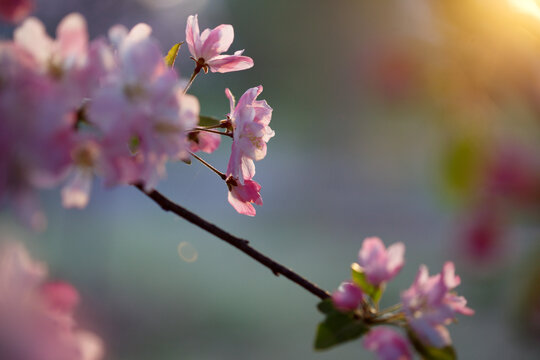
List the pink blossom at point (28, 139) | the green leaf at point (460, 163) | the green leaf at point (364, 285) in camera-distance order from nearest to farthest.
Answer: the pink blossom at point (28, 139) < the green leaf at point (364, 285) < the green leaf at point (460, 163)

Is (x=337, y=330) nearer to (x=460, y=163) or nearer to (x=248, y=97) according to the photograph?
(x=248, y=97)

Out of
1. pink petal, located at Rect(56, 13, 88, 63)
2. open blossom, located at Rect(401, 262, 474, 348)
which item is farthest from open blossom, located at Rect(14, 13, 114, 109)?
open blossom, located at Rect(401, 262, 474, 348)

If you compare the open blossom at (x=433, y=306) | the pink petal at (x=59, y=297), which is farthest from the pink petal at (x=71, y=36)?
the open blossom at (x=433, y=306)

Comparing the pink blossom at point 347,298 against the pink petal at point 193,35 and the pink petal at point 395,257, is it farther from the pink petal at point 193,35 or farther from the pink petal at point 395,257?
the pink petal at point 193,35

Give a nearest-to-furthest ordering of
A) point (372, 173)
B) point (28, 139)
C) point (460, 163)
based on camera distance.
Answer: point (28, 139)
point (460, 163)
point (372, 173)

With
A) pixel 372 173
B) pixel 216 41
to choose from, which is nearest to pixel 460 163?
pixel 216 41

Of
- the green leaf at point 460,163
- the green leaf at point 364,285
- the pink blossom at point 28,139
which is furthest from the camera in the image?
the green leaf at point 460,163
